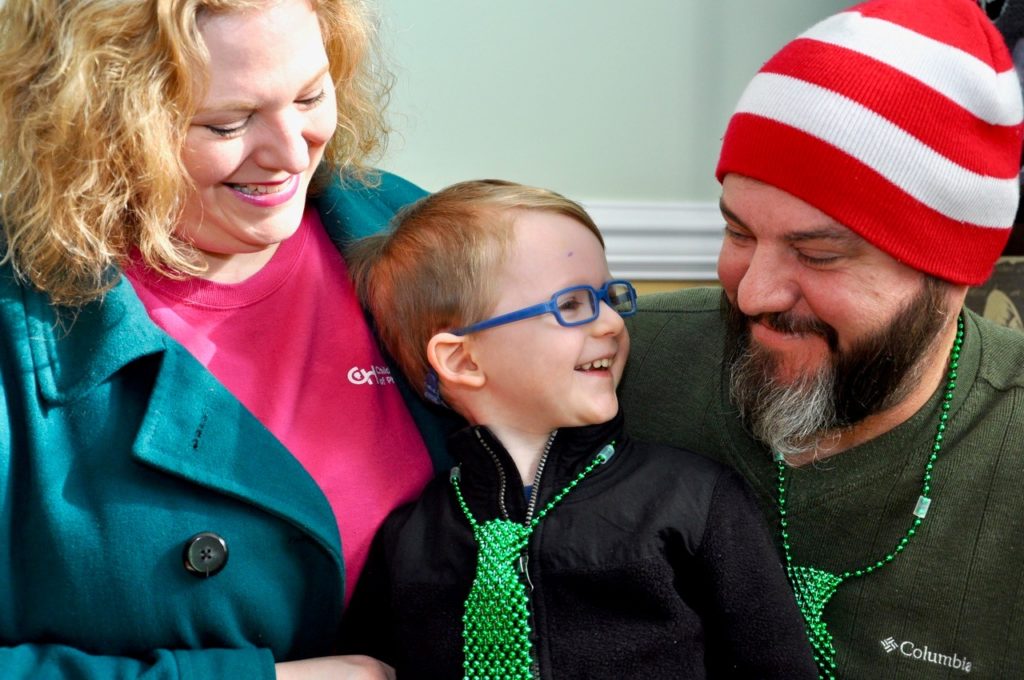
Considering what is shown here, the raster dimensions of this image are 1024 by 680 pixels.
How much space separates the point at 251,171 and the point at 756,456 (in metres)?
0.88

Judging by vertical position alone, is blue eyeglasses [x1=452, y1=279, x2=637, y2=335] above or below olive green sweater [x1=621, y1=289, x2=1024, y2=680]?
above

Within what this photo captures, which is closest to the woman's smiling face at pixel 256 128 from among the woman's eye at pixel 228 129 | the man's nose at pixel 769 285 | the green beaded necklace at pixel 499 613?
the woman's eye at pixel 228 129

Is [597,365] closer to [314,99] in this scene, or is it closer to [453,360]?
[453,360]

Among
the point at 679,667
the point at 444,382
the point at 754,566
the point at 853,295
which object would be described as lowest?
the point at 679,667

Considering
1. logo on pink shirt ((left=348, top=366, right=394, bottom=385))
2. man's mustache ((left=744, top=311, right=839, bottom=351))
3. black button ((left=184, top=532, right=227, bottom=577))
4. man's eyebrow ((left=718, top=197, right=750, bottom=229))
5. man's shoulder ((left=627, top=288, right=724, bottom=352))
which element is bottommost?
man's shoulder ((left=627, top=288, right=724, bottom=352))

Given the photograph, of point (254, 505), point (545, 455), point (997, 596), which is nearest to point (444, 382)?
point (545, 455)

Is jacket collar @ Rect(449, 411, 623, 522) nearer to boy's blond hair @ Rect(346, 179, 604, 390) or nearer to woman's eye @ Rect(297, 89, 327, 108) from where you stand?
boy's blond hair @ Rect(346, 179, 604, 390)

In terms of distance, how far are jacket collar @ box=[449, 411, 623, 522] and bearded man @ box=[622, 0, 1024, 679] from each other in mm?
274

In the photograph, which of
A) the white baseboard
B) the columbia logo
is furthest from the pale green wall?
the columbia logo

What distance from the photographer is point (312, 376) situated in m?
1.74

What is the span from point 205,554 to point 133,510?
11cm

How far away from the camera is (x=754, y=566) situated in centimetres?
156

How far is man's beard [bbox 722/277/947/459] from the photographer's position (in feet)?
5.46

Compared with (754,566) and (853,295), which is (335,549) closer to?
(754,566)
